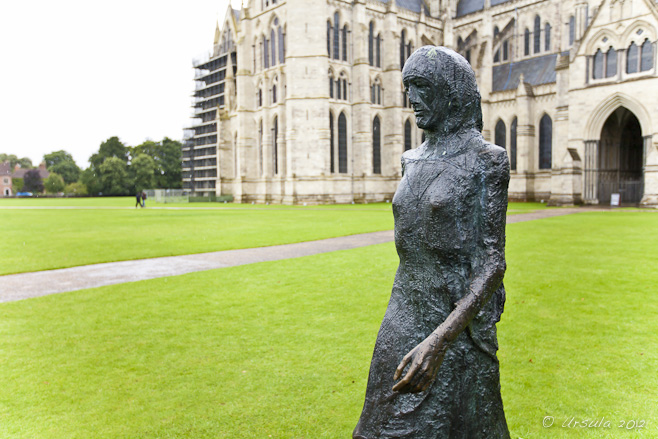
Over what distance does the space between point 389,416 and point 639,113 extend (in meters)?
35.4

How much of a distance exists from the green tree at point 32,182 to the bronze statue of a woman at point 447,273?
11287 cm

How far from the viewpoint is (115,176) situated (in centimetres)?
8181

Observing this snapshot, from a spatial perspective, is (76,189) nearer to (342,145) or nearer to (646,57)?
(342,145)

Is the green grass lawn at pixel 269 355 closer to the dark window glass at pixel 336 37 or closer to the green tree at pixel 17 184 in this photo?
the dark window glass at pixel 336 37

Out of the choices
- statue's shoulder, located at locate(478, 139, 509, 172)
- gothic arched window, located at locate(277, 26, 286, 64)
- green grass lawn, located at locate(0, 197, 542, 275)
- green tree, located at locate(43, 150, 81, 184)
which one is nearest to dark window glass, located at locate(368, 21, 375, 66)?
gothic arched window, located at locate(277, 26, 286, 64)

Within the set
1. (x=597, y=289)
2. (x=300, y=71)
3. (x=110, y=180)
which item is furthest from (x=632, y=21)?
(x=110, y=180)

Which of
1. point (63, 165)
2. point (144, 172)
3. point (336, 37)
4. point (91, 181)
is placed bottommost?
Result: point (91, 181)

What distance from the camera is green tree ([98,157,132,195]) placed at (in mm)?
81938

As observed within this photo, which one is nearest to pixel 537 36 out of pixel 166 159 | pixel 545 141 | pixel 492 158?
pixel 545 141

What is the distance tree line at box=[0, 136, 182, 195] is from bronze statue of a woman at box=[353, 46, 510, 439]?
7964 cm

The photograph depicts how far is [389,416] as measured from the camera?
7.84 feet

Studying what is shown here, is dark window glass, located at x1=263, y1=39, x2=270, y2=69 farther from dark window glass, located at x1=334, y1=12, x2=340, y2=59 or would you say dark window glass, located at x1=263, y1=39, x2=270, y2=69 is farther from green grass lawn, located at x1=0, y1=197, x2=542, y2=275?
green grass lawn, located at x1=0, y1=197, x2=542, y2=275

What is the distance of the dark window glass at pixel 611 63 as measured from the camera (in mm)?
32000

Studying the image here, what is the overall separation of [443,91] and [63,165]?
381 feet
